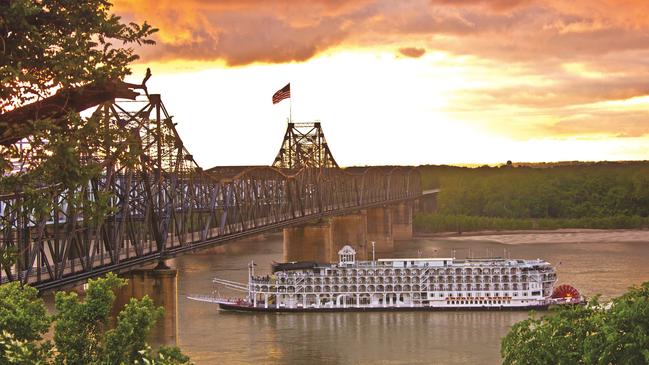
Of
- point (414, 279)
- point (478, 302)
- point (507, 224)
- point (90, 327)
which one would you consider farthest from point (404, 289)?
point (507, 224)

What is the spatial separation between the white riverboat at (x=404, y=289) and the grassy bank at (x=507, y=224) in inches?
3392

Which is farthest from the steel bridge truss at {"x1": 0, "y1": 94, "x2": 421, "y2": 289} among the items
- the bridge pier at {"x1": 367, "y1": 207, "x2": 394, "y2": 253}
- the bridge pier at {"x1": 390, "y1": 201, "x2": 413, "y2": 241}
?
the bridge pier at {"x1": 390, "y1": 201, "x2": 413, "y2": 241}

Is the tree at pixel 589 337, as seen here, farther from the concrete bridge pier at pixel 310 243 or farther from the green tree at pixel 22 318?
the concrete bridge pier at pixel 310 243

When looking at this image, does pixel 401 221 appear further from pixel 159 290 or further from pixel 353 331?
pixel 159 290

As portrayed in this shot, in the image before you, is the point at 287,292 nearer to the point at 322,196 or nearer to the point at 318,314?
the point at 318,314

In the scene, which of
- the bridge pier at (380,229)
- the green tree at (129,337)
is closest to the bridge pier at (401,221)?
the bridge pier at (380,229)

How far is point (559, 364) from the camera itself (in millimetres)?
19516

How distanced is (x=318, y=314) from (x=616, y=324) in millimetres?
44175

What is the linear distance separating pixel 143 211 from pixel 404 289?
2317 centimetres

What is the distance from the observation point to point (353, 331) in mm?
54562

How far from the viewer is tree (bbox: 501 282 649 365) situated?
61.1 feet

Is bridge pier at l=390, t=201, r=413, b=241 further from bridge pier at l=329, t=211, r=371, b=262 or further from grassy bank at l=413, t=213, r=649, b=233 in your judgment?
bridge pier at l=329, t=211, r=371, b=262

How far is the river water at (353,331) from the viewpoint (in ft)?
148

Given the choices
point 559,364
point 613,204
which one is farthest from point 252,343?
point 613,204
